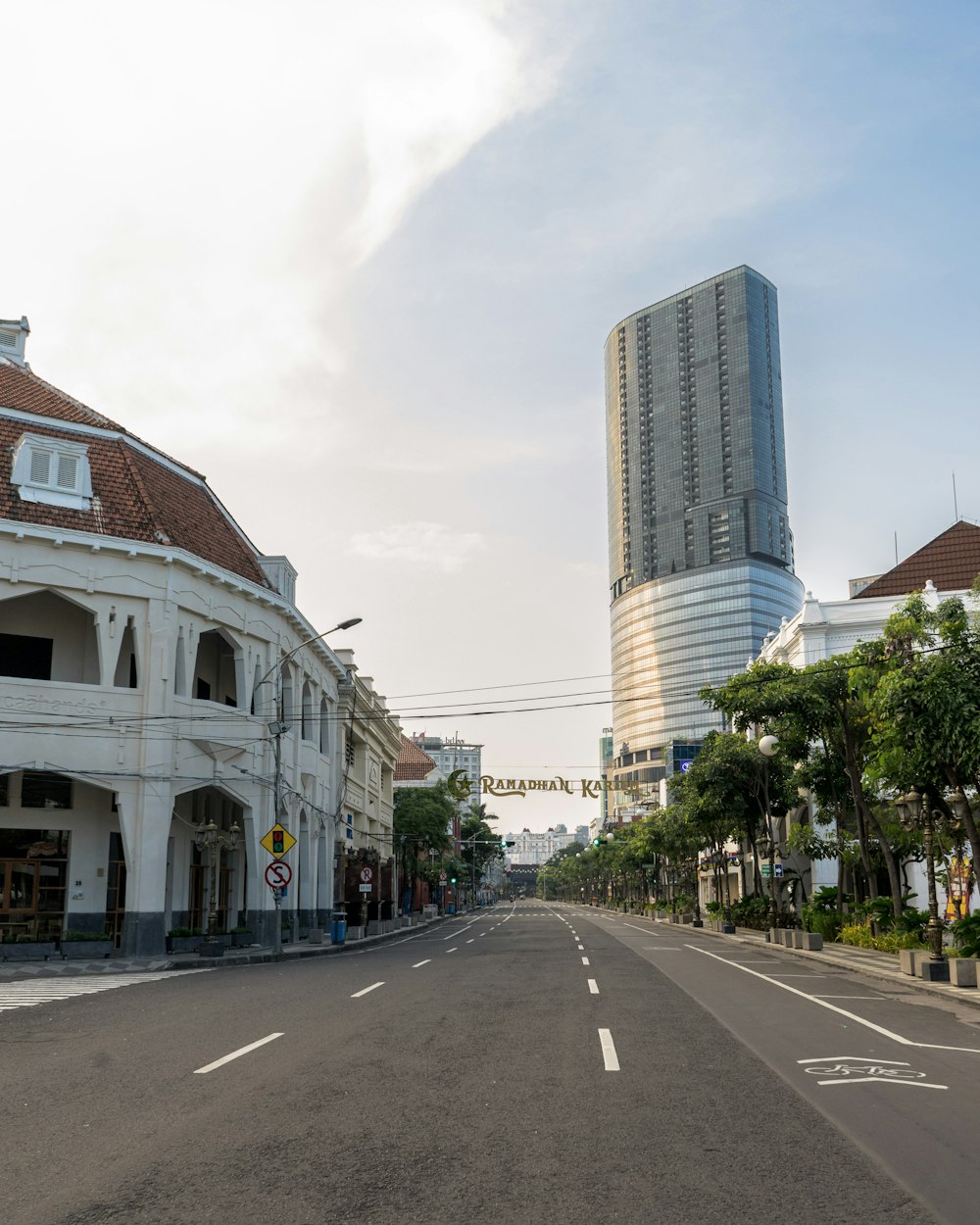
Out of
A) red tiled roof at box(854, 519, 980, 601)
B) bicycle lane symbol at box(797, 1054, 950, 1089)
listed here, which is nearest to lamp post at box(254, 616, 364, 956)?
bicycle lane symbol at box(797, 1054, 950, 1089)

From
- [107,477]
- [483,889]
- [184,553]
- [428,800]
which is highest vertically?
[107,477]

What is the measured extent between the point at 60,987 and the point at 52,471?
15.6 meters

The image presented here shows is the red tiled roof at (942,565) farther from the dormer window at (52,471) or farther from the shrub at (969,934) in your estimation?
the dormer window at (52,471)

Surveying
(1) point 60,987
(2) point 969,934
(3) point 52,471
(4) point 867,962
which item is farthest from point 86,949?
(2) point 969,934

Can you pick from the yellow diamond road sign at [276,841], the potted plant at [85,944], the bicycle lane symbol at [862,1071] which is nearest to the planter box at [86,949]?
the potted plant at [85,944]

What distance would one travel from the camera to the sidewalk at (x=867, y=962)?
2008cm

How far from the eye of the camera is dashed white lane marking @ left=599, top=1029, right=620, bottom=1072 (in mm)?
11375

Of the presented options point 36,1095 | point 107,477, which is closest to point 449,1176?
point 36,1095

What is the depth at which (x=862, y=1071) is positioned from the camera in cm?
1135

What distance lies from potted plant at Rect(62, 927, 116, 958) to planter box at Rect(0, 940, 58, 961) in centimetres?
32

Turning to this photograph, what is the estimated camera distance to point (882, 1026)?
50.8 ft

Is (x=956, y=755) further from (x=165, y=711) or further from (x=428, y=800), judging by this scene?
(x=428, y=800)

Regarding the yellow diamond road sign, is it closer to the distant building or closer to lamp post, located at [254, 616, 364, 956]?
lamp post, located at [254, 616, 364, 956]

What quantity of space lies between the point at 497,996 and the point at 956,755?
401 inches
